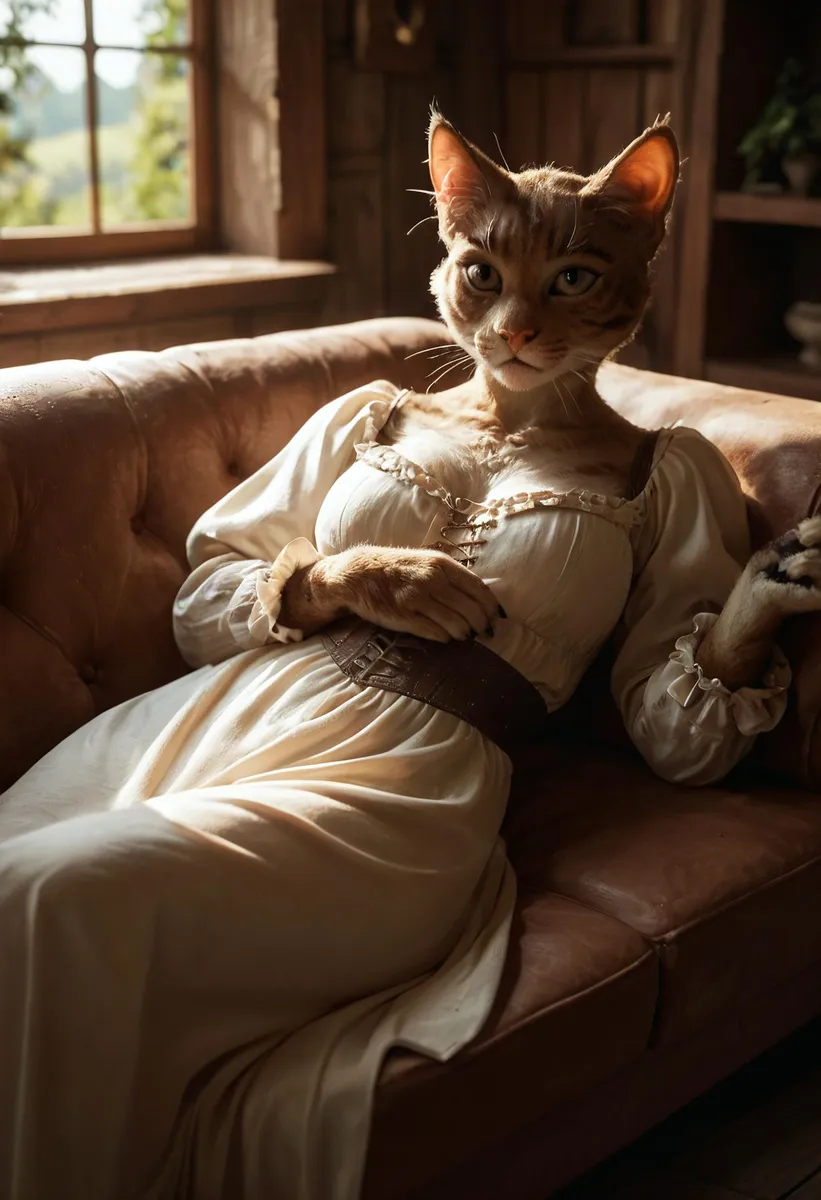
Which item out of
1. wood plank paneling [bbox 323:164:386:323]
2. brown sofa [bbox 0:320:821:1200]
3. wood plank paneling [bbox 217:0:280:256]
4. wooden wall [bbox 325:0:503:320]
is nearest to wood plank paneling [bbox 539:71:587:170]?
wooden wall [bbox 325:0:503:320]

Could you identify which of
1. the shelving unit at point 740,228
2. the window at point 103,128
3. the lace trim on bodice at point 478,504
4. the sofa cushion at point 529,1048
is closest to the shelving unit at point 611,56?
the shelving unit at point 740,228

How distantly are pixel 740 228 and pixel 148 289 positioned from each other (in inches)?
49.6

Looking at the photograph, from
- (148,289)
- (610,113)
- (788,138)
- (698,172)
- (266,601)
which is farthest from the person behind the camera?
(610,113)

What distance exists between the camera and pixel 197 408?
6.23ft

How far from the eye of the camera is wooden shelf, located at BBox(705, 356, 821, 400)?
2752mm

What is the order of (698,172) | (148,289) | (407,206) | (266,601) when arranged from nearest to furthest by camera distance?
(266,601) < (148,289) < (698,172) < (407,206)

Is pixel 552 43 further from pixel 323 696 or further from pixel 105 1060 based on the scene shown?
pixel 105 1060

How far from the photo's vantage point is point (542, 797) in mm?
1769

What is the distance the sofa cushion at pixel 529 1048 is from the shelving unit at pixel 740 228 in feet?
5.21

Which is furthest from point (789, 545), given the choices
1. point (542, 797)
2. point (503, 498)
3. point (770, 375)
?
point (770, 375)

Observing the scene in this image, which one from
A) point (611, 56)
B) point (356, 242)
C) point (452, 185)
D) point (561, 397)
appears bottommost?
point (561, 397)

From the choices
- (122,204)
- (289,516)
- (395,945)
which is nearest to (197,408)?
(289,516)

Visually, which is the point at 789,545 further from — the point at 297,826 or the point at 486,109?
the point at 486,109

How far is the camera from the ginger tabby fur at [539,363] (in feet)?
5.10
